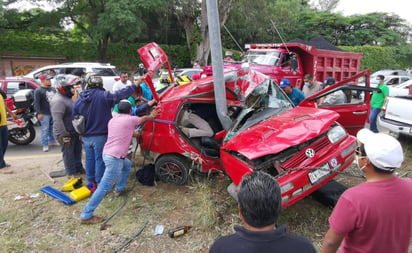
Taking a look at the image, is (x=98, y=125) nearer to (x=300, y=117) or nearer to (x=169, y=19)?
(x=300, y=117)

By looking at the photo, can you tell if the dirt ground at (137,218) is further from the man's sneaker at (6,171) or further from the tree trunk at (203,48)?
the tree trunk at (203,48)

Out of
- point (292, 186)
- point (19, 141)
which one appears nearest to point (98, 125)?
point (292, 186)

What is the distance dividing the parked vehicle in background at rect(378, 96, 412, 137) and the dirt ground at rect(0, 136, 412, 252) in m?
1.68

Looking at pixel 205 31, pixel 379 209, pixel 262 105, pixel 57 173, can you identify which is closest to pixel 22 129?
pixel 57 173

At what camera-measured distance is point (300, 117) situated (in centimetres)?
397

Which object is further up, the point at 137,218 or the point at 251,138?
the point at 251,138

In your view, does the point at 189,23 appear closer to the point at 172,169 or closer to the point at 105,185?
the point at 172,169

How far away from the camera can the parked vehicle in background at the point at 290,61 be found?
33.0 feet

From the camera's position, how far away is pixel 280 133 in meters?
3.60

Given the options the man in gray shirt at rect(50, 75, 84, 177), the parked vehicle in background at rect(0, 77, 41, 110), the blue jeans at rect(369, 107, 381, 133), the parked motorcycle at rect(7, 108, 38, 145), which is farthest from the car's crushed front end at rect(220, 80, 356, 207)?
the parked vehicle in background at rect(0, 77, 41, 110)

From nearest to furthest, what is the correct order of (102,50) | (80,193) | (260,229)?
(260,229)
(80,193)
(102,50)

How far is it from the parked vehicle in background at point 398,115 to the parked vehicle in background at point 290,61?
12.4 ft

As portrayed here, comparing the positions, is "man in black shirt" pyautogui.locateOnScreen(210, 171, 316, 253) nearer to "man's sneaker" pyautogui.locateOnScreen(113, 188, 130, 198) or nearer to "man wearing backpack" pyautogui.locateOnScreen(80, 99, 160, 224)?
"man wearing backpack" pyautogui.locateOnScreen(80, 99, 160, 224)

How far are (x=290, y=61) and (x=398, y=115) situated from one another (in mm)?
4498
